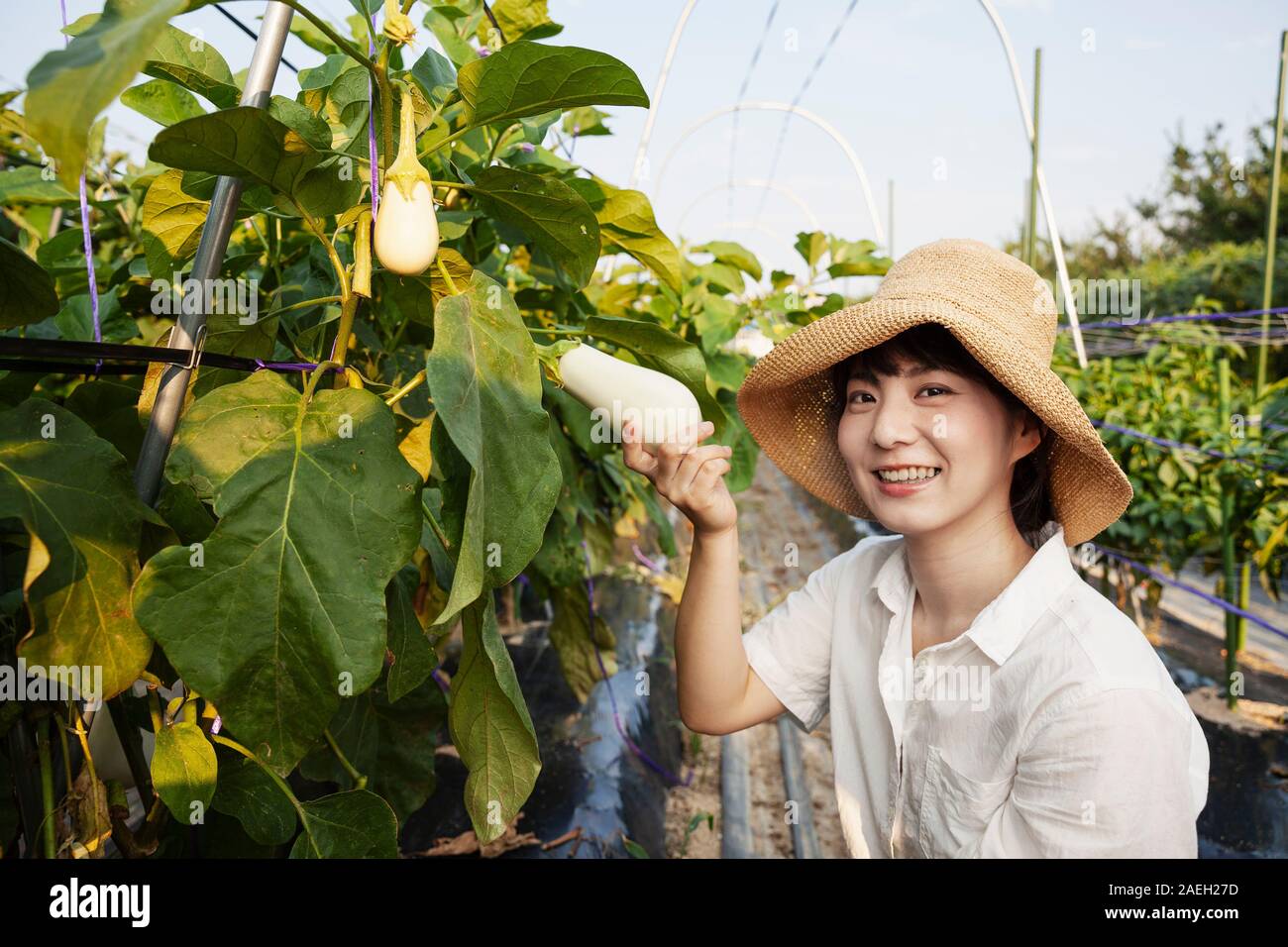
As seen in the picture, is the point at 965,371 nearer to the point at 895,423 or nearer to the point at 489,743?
the point at 895,423

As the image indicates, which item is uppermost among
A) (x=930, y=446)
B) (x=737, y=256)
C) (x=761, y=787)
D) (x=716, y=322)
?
(x=737, y=256)

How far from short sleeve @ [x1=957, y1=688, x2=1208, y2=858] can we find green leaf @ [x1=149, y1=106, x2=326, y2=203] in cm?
88

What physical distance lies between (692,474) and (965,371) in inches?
13.9

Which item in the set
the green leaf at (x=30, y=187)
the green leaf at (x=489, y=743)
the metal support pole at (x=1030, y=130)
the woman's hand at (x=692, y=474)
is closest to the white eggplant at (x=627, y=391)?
the woman's hand at (x=692, y=474)

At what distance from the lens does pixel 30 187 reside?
115 cm

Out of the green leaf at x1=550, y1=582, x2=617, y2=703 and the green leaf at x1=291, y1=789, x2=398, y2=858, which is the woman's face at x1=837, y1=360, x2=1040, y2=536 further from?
the green leaf at x1=550, y1=582, x2=617, y2=703

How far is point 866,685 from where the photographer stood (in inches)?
49.6

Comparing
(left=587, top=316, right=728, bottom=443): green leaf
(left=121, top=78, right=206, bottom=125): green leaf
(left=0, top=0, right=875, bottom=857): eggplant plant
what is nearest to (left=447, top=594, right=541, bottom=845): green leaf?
(left=0, top=0, right=875, bottom=857): eggplant plant

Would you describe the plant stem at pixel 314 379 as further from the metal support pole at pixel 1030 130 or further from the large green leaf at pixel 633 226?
the metal support pole at pixel 1030 130

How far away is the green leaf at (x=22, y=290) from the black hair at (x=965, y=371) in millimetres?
853

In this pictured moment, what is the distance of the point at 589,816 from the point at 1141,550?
271 centimetres

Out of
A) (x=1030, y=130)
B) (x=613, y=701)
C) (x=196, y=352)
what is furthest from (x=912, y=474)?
(x=1030, y=130)
